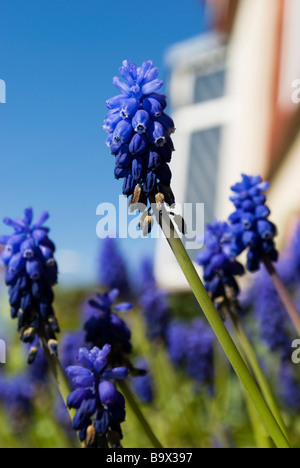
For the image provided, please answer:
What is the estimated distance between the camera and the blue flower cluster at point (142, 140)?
2.11 m

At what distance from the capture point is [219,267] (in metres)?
3.04

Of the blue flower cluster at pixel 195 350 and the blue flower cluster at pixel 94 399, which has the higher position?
the blue flower cluster at pixel 94 399

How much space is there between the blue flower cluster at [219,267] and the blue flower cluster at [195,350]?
2358mm

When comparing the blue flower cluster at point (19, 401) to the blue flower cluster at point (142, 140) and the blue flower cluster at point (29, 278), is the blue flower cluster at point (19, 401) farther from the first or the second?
the blue flower cluster at point (142, 140)

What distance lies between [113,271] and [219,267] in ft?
12.3

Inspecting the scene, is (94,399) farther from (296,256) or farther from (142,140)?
(296,256)

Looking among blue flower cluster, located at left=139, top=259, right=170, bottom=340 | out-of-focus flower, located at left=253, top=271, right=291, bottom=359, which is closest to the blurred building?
blue flower cluster, located at left=139, top=259, right=170, bottom=340

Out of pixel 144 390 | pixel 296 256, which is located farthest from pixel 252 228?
pixel 144 390

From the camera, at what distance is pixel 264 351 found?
6.12 m

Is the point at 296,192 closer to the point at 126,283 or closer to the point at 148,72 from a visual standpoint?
the point at 126,283

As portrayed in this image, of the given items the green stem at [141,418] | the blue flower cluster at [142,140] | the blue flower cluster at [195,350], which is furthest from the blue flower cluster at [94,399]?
the blue flower cluster at [195,350]

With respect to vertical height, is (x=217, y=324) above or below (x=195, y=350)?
above

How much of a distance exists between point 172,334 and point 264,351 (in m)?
1.07
